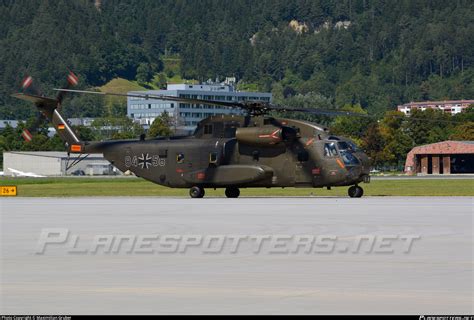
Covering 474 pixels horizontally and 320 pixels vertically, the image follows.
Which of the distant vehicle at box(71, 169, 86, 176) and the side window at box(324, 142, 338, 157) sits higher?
the side window at box(324, 142, 338, 157)

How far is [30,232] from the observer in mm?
31000

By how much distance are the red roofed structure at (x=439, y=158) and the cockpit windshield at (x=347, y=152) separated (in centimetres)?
10884

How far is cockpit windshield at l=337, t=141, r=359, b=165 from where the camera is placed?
56844 millimetres

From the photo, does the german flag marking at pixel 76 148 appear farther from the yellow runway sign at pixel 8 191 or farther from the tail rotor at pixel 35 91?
the yellow runway sign at pixel 8 191

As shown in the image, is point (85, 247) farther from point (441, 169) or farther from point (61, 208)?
point (441, 169)

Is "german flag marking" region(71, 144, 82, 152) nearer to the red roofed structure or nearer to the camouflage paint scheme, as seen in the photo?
the camouflage paint scheme

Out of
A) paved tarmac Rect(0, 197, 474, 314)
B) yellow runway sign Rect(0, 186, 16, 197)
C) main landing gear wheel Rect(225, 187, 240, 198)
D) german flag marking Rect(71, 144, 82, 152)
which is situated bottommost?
yellow runway sign Rect(0, 186, 16, 197)

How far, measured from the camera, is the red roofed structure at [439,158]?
167875mm

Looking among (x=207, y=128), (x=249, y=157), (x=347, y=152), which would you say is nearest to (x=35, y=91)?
(x=207, y=128)

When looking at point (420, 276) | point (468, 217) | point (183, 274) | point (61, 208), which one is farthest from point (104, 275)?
point (61, 208)

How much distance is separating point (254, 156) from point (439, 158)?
115413 mm

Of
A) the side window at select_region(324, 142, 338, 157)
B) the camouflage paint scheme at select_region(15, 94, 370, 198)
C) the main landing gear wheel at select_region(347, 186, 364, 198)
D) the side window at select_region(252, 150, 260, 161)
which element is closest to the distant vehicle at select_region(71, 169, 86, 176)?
the camouflage paint scheme at select_region(15, 94, 370, 198)

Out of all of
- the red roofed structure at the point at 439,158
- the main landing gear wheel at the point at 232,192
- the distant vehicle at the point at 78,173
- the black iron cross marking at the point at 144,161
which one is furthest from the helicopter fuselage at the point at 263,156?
the distant vehicle at the point at 78,173

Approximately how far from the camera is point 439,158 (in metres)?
170
